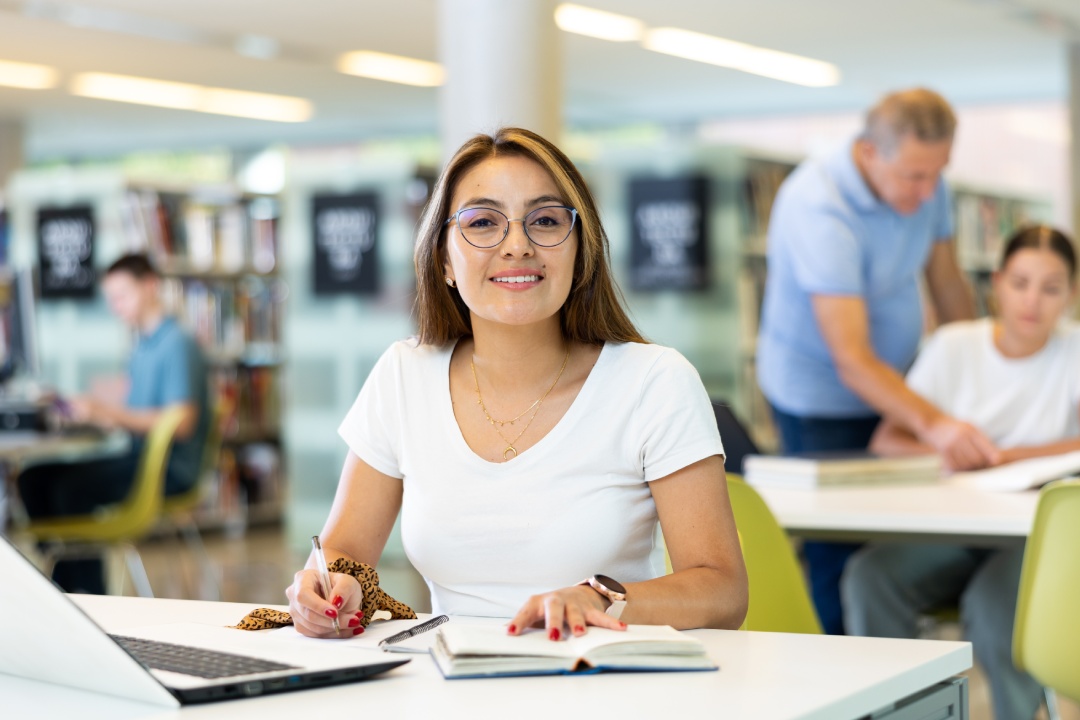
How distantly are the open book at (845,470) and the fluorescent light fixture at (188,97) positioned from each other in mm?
7364

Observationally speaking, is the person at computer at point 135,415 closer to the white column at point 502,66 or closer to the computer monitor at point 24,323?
the computer monitor at point 24,323

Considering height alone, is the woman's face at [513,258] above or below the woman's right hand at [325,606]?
above

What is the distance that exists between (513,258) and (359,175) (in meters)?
4.82

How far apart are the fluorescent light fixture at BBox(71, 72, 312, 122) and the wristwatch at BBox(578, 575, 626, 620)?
8426 mm

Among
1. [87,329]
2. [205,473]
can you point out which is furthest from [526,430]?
[87,329]

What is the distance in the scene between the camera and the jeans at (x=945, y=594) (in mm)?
2889

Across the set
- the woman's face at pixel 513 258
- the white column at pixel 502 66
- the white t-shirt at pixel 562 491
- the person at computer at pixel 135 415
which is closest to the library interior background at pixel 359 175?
the white column at pixel 502 66

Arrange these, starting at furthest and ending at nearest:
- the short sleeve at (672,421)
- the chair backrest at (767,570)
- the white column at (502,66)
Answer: the white column at (502,66) < the chair backrest at (767,570) < the short sleeve at (672,421)

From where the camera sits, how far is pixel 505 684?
1223 mm

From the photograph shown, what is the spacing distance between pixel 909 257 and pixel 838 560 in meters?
0.79

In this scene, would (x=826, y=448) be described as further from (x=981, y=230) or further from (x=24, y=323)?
(x=981, y=230)

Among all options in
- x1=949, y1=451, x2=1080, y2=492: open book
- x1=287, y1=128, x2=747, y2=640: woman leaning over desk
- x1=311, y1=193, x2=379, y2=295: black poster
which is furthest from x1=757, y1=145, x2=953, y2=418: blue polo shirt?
x1=311, y1=193, x2=379, y2=295: black poster

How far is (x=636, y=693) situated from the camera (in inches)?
46.4

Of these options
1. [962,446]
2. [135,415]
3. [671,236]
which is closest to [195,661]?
[962,446]
